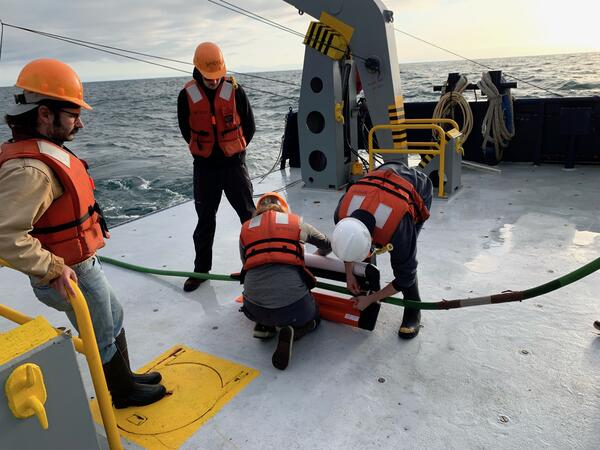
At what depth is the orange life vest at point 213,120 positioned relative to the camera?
3.34 metres

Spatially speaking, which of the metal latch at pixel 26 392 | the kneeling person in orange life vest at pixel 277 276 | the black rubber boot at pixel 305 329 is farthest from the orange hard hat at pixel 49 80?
the black rubber boot at pixel 305 329

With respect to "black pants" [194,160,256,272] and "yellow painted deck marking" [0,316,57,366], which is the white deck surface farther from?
"yellow painted deck marking" [0,316,57,366]

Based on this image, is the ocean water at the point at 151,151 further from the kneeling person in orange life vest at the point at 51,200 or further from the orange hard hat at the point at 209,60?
the kneeling person in orange life vest at the point at 51,200

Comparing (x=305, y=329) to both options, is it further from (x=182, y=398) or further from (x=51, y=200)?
(x=51, y=200)

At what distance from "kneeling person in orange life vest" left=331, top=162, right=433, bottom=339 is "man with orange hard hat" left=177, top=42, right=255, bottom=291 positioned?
1.30 m

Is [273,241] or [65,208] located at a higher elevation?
[65,208]

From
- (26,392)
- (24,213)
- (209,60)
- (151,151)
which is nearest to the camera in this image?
(26,392)

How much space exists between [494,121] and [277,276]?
16.6 feet

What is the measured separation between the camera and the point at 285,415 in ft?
7.32

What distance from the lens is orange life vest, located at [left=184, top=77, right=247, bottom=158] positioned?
3.34 meters

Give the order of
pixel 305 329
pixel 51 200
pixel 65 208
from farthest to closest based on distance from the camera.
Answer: pixel 305 329 < pixel 65 208 < pixel 51 200

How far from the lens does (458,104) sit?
6.62 m

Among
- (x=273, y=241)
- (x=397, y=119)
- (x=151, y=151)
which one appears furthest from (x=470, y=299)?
(x=151, y=151)

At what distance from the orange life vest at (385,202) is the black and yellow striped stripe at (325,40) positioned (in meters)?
3.34
